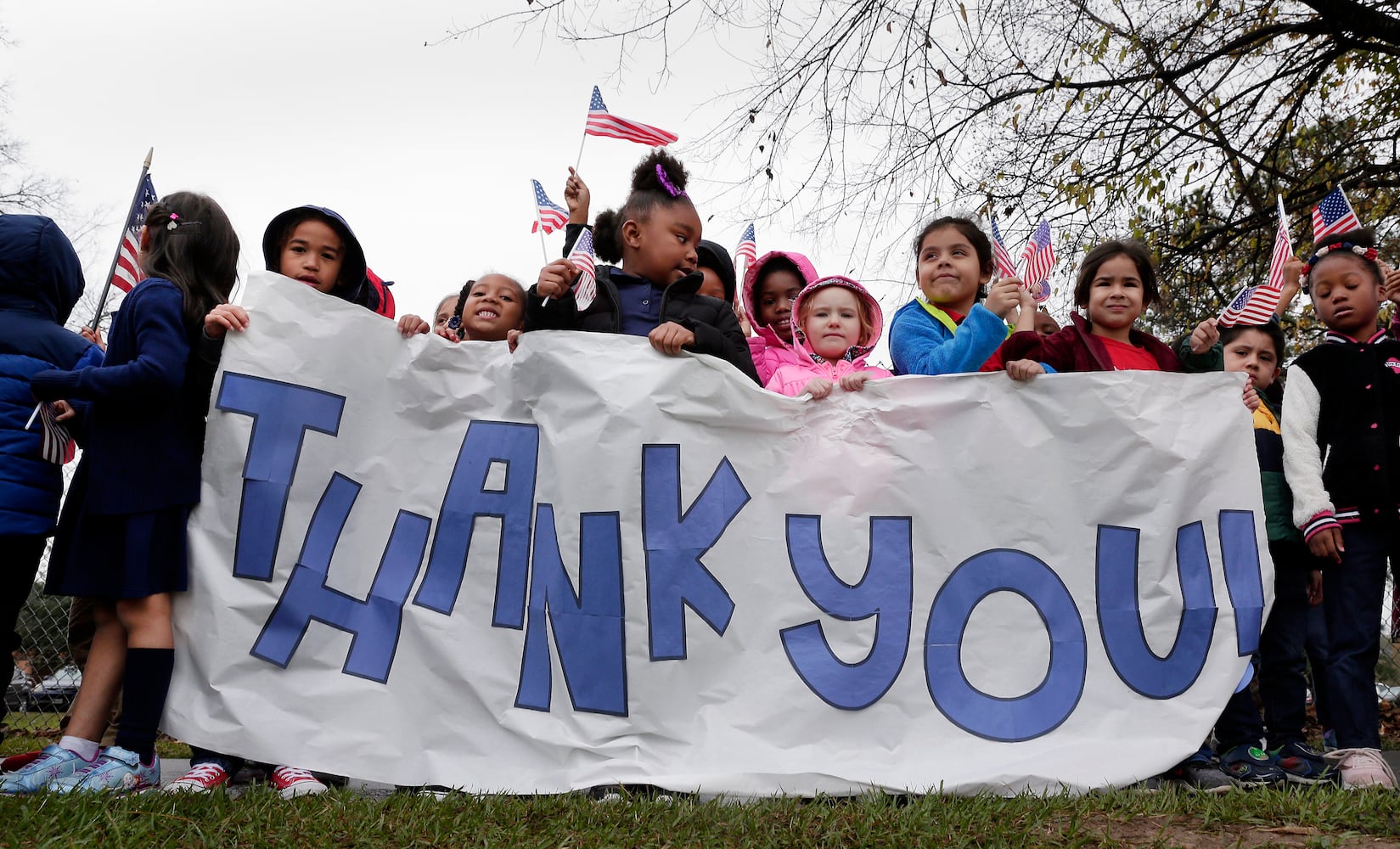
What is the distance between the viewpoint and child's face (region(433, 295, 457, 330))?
5.43 metres

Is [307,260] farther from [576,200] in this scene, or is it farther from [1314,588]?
[1314,588]

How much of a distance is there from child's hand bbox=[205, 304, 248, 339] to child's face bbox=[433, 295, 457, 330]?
191 cm

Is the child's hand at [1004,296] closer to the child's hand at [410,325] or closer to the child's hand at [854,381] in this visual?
the child's hand at [854,381]

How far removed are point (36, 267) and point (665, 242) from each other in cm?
220

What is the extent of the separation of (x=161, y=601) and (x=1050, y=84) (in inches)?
262

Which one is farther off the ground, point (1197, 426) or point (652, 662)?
point (1197, 426)

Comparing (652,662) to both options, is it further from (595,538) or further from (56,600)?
(56,600)

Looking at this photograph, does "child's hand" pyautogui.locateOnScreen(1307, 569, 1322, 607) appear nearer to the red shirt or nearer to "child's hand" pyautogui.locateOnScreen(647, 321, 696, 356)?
the red shirt

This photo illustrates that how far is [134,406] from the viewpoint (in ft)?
10.8

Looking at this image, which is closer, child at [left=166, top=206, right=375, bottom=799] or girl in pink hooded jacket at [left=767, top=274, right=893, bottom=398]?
child at [left=166, top=206, right=375, bottom=799]

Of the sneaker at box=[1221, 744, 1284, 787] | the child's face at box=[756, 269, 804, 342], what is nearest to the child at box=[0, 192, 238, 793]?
the child's face at box=[756, 269, 804, 342]

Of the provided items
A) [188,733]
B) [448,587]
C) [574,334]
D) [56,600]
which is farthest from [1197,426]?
[56,600]

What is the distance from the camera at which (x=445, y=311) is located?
546 centimetres

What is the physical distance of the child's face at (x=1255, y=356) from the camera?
455cm
